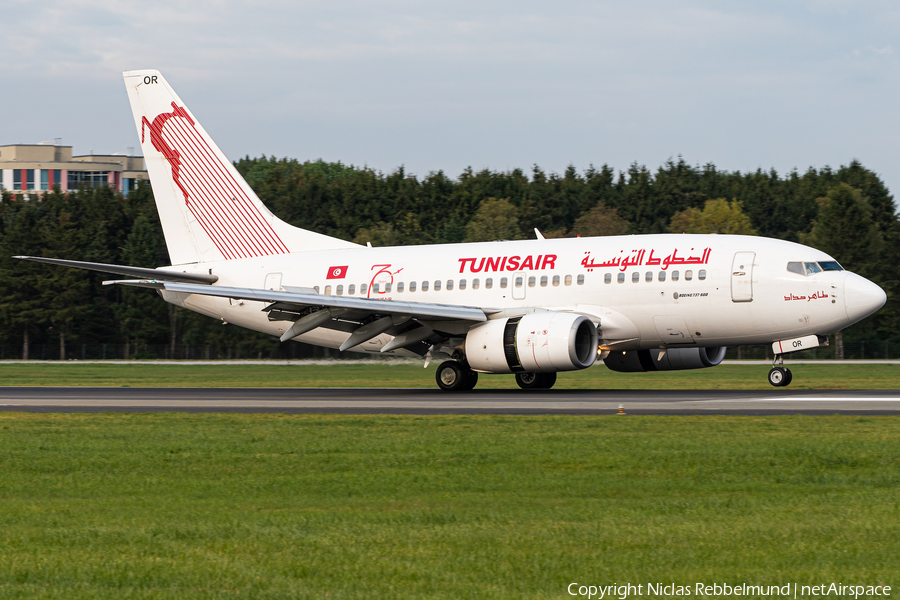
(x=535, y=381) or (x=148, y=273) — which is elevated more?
(x=148, y=273)

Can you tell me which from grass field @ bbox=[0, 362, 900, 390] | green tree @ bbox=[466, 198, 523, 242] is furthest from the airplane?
green tree @ bbox=[466, 198, 523, 242]

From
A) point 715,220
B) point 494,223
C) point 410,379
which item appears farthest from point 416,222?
point 410,379

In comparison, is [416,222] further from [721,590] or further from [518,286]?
[721,590]

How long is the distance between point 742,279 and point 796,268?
1.40 metres

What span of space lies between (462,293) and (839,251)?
53610 millimetres

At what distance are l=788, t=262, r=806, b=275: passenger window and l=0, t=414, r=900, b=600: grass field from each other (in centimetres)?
1033

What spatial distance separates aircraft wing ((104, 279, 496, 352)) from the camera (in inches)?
1137

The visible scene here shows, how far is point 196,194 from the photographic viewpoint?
36.2 metres

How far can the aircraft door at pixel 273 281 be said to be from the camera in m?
34.4

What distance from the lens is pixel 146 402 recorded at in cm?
2630

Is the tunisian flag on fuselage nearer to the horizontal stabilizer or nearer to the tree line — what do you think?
the horizontal stabilizer

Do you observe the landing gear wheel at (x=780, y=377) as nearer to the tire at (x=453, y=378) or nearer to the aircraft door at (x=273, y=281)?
the tire at (x=453, y=378)

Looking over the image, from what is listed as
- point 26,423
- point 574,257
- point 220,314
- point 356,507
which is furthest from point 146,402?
point 356,507

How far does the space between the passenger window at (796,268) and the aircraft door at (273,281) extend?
1557 cm
